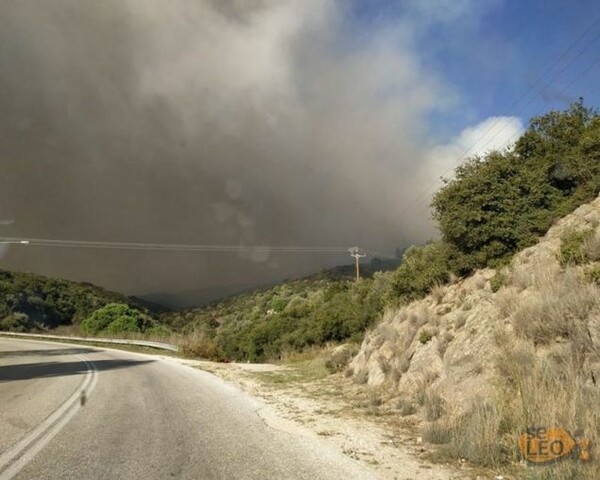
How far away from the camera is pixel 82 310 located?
4621 inches

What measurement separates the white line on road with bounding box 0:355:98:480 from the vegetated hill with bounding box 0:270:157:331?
8214 centimetres

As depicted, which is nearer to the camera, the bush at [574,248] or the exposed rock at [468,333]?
the exposed rock at [468,333]

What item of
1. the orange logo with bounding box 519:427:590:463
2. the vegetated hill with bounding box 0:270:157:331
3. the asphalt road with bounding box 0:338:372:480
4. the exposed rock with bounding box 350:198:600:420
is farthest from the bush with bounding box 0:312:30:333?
the orange logo with bounding box 519:427:590:463

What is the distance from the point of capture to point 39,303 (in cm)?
10712

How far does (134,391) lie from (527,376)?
10869mm

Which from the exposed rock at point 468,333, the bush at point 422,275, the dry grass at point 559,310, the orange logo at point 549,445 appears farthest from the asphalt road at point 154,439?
the bush at point 422,275

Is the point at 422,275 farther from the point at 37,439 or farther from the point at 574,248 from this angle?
the point at 37,439

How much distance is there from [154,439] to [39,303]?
373 feet

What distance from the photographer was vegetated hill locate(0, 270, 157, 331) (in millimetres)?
89463

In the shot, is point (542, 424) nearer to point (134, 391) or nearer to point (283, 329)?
point (134, 391)

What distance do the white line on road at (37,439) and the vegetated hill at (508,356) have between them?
5.80 metres

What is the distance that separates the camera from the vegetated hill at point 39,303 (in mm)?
89463

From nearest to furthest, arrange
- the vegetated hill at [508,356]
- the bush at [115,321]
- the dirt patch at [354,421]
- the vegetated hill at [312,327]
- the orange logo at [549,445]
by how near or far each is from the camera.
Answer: the orange logo at [549,445] → the dirt patch at [354,421] → the vegetated hill at [508,356] → the vegetated hill at [312,327] → the bush at [115,321]

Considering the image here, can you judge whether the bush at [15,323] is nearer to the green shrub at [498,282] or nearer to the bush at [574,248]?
the green shrub at [498,282]
